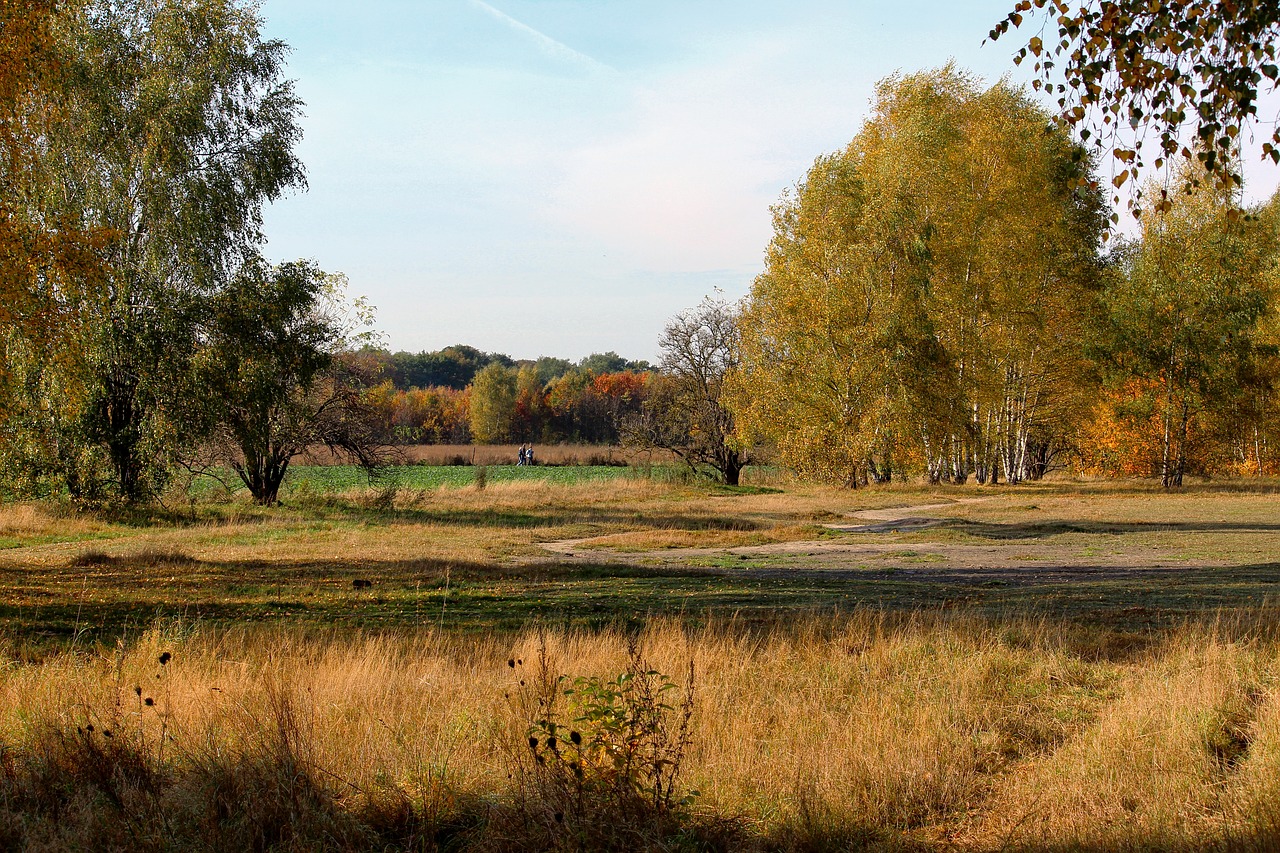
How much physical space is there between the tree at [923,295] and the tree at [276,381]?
50.1 ft

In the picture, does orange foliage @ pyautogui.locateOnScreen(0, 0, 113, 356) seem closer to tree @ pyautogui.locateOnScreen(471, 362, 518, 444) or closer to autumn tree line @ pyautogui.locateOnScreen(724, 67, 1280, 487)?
autumn tree line @ pyautogui.locateOnScreen(724, 67, 1280, 487)

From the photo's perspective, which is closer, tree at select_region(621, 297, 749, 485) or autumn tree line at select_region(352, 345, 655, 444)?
tree at select_region(621, 297, 749, 485)

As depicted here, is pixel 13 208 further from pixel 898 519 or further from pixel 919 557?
pixel 898 519

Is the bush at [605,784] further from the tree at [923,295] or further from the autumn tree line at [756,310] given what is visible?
the tree at [923,295]

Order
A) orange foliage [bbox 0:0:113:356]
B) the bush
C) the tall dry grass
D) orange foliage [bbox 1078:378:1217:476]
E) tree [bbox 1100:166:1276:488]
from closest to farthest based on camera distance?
1. the bush
2. the tall dry grass
3. orange foliage [bbox 0:0:113:356]
4. tree [bbox 1100:166:1276:488]
5. orange foliage [bbox 1078:378:1217:476]

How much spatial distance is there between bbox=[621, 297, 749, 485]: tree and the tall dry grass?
3897 centimetres

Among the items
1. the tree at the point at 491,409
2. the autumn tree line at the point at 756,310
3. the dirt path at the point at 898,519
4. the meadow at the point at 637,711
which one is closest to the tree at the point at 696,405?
the autumn tree line at the point at 756,310

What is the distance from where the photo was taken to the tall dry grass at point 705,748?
15.4 ft

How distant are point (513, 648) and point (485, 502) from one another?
2539cm

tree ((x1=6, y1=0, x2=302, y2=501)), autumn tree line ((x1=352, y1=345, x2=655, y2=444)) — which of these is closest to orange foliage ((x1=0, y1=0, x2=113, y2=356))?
tree ((x1=6, y1=0, x2=302, y2=501))

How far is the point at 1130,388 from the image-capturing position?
41938 mm

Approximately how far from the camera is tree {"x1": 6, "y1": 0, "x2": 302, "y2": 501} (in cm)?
2395

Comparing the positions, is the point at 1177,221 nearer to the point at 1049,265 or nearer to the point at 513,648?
the point at 1049,265

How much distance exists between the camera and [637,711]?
Answer: 16.6 ft
